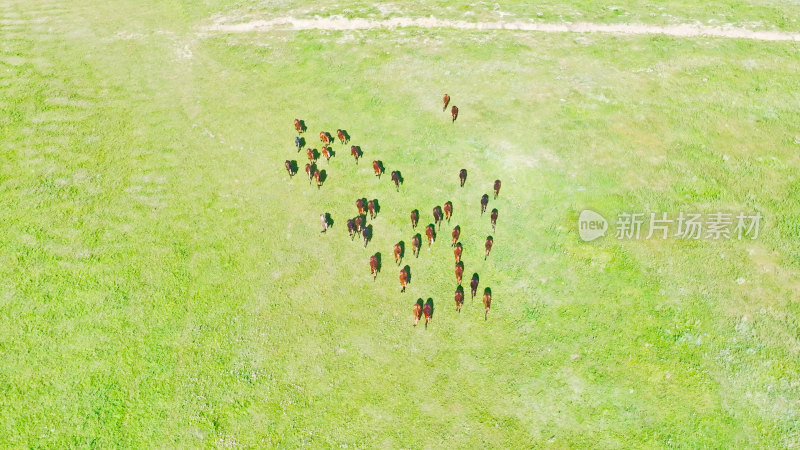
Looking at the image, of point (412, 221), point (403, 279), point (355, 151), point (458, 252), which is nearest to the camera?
point (403, 279)

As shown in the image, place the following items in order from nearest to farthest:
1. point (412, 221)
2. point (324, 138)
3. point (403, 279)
Answer: 1. point (403, 279)
2. point (412, 221)
3. point (324, 138)

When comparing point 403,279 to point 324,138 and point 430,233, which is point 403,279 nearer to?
point 430,233

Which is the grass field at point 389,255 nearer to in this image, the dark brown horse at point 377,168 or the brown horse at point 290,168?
the brown horse at point 290,168

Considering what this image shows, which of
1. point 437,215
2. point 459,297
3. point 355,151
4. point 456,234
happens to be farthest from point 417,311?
point 355,151

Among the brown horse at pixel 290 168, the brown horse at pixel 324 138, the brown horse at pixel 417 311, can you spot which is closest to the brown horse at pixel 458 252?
the brown horse at pixel 417 311
